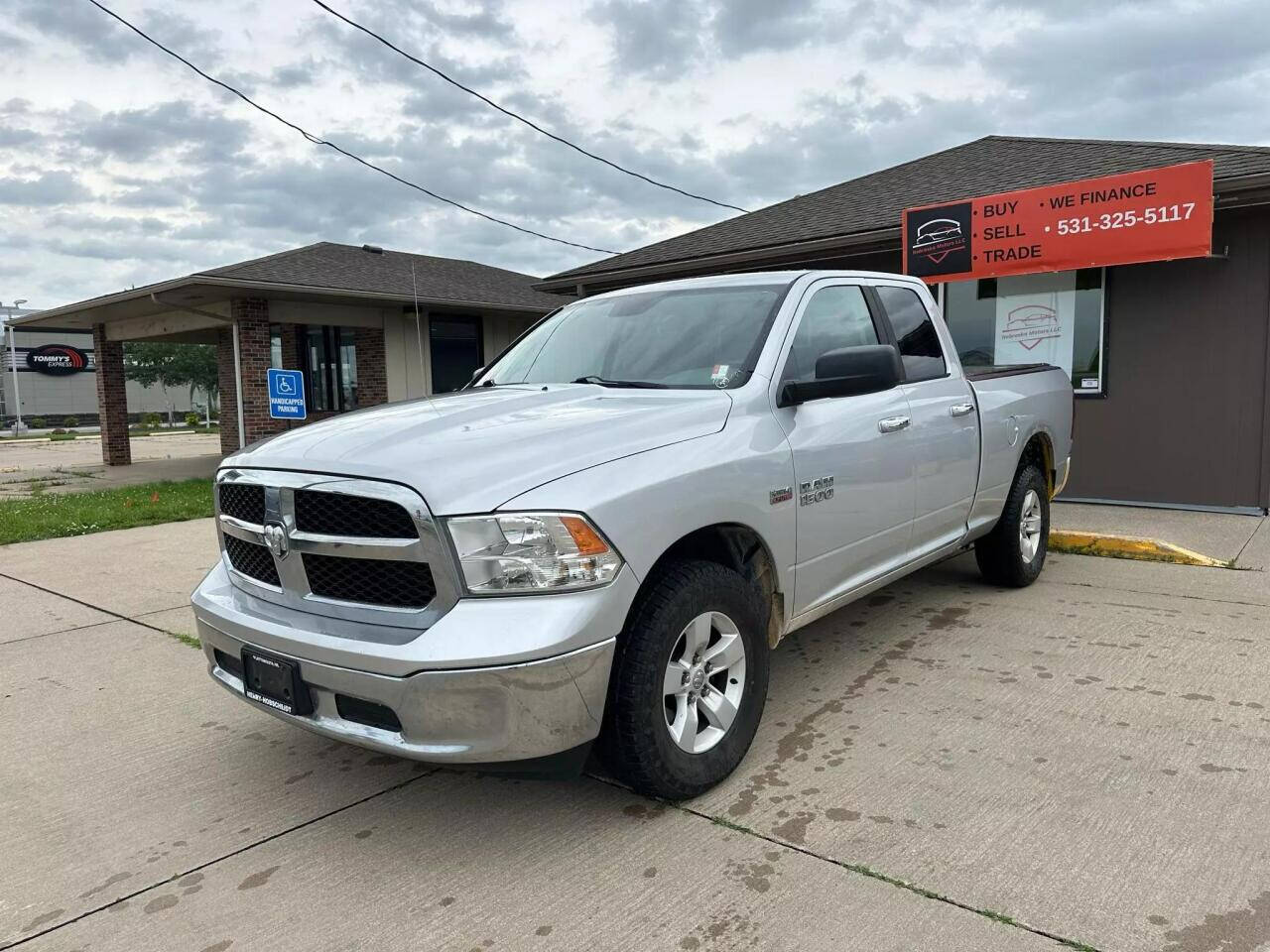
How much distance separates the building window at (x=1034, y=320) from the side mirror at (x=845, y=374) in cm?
641

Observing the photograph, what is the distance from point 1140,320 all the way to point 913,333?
17.3ft

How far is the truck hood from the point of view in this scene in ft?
8.41

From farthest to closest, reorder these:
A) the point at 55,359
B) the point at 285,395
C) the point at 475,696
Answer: the point at 55,359
the point at 285,395
the point at 475,696

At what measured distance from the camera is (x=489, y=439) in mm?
2795

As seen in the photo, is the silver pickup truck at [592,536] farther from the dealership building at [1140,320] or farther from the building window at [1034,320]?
the building window at [1034,320]

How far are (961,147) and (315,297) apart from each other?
1103cm

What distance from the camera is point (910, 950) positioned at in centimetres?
224

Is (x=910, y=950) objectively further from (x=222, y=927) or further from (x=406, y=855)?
(x=222, y=927)

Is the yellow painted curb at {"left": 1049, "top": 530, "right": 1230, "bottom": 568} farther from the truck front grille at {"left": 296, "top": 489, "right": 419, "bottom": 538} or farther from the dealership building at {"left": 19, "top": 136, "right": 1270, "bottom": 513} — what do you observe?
the truck front grille at {"left": 296, "top": 489, "right": 419, "bottom": 538}

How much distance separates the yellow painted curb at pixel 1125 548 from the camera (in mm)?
6438

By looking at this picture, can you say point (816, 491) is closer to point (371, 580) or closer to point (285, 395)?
point (371, 580)

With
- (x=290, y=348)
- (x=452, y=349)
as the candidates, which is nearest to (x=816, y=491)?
(x=290, y=348)

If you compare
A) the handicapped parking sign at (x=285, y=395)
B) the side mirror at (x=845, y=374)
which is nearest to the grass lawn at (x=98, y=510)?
the handicapped parking sign at (x=285, y=395)

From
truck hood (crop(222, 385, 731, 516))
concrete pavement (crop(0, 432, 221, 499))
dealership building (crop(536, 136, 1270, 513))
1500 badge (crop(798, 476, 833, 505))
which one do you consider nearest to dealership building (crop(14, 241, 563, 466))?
concrete pavement (crop(0, 432, 221, 499))
